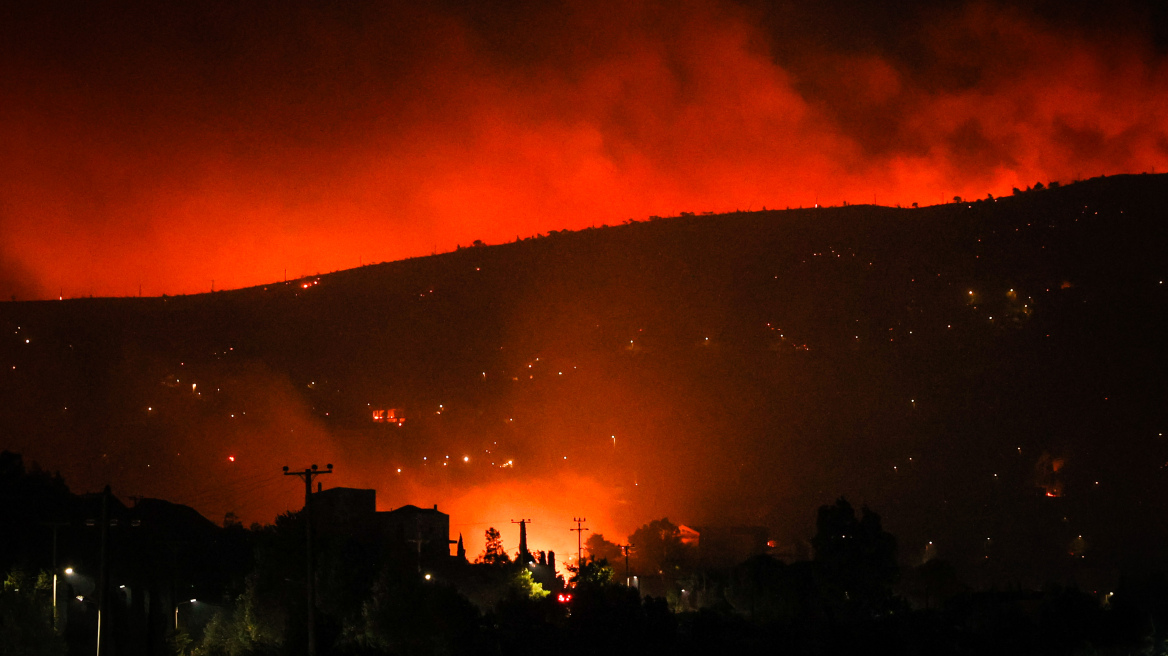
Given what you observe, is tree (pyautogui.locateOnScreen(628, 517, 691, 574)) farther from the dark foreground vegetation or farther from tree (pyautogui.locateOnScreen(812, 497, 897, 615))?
tree (pyautogui.locateOnScreen(812, 497, 897, 615))

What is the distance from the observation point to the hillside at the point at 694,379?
104 m

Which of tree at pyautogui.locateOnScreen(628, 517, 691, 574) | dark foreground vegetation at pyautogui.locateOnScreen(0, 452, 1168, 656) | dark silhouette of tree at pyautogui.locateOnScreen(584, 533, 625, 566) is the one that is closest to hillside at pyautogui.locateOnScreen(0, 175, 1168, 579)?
dark silhouette of tree at pyautogui.locateOnScreen(584, 533, 625, 566)

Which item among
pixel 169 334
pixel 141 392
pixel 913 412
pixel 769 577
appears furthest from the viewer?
pixel 169 334

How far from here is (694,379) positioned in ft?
436

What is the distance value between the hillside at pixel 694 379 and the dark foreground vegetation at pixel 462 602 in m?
30.3

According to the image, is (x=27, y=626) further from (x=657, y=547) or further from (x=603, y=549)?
(x=603, y=549)

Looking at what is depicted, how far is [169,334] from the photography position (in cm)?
14600

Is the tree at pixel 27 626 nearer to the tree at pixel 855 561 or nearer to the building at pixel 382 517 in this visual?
the building at pixel 382 517

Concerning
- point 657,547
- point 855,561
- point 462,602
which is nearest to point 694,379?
point 657,547

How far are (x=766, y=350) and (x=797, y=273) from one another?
18.6 m

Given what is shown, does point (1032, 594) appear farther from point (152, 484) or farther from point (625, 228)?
point (625, 228)

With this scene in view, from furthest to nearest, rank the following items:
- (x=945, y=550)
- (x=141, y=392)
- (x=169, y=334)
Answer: (x=169, y=334) < (x=141, y=392) < (x=945, y=550)

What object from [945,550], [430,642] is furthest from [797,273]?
[430,642]

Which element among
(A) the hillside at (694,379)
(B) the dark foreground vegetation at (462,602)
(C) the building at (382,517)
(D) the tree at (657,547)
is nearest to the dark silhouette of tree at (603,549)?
(D) the tree at (657,547)
